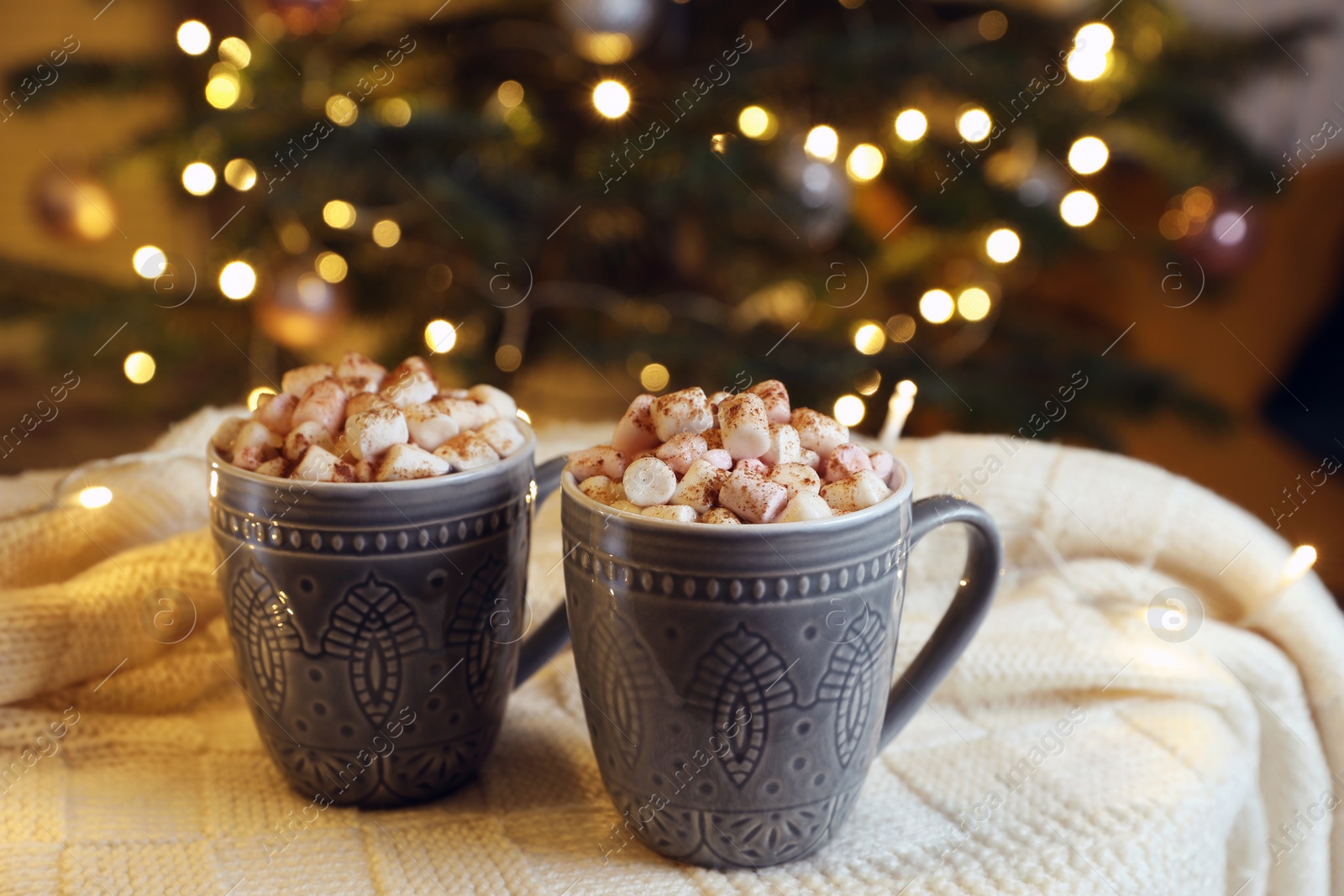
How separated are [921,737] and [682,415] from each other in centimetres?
28

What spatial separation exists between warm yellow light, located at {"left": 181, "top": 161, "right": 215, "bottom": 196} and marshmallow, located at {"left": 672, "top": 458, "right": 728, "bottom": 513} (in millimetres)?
892

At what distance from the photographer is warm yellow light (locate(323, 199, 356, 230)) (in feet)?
4.02

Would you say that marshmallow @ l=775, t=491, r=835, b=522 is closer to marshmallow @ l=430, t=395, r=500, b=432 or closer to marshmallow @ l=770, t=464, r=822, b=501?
marshmallow @ l=770, t=464, r=822, b=501

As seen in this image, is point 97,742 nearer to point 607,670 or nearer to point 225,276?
point 607,670

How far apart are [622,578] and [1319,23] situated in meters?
1.54

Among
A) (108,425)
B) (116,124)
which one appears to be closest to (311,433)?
(108,425)

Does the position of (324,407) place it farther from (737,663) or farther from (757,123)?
(757,123)

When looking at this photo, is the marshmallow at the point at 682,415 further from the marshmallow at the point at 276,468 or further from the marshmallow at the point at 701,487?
the marshmallow at the point at 276,468

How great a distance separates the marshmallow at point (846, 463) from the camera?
0.49 metres

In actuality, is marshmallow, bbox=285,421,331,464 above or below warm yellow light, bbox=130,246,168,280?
above

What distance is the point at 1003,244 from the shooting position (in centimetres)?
138

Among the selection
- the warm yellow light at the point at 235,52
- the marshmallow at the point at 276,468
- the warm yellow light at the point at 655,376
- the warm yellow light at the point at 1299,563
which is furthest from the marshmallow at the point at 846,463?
the warm yellow light at the point at 235,52

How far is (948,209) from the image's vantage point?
1.37 m

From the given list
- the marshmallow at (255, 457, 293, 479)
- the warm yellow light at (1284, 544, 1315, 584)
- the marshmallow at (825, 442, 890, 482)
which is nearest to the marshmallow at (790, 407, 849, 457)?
the marshmallow at (825, 442, 890, 482)
